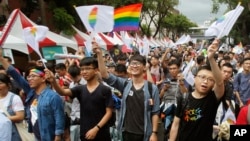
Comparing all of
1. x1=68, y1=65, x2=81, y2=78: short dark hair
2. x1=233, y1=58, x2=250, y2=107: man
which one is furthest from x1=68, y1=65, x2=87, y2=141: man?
x1=233, y1=58, x2=250, y2=107: man

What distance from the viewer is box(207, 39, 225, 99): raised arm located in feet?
11.2

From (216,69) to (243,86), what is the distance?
4091mm

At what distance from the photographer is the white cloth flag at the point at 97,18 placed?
16.9 ft

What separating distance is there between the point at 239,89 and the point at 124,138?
3.49 meters

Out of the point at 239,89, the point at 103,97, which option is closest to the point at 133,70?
the point at 103,97

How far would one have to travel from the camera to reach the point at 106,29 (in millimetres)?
5262

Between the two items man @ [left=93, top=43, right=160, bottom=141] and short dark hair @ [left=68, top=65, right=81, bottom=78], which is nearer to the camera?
man @ [left=93, top=43, right=160, bottom=141]

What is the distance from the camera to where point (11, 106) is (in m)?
4.52

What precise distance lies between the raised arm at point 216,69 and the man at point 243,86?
3.79 metres

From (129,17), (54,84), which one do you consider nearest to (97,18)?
(54,84)

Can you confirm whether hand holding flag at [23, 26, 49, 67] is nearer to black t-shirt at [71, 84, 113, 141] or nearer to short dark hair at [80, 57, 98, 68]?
short dark hair at [80, 57, 98, 68]

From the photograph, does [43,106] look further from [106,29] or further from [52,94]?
[106,29]

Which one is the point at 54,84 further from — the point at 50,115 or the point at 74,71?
the point at 74,71

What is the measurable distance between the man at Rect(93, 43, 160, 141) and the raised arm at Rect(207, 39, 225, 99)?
106 cm
